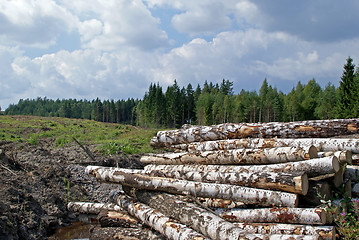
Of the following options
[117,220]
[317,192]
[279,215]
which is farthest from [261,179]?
[117,220]

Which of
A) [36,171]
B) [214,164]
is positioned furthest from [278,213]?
[36,171]

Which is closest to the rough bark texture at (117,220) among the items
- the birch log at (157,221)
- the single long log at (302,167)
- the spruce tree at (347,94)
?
the birch log at (157,221)

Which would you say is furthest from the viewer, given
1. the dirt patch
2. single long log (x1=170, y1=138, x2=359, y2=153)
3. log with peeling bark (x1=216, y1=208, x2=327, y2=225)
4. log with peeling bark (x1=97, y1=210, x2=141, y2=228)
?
the dirt patch

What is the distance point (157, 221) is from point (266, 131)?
3251 mm

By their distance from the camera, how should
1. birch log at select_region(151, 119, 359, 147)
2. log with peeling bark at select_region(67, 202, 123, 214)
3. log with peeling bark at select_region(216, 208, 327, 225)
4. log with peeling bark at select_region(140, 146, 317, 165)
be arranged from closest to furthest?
1. log with peeling bark at select_region(216, 208, 327, 225)
2. log with peeling bark at select_region(140, 146, 317, 165)
3. birch log at select_region(151, 119, 359, 147)
4. log with peeling bark at select_region(67, 202, 123, 214)

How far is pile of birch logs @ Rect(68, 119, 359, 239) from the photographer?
4.64m

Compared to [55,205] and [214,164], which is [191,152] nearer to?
[214,164]

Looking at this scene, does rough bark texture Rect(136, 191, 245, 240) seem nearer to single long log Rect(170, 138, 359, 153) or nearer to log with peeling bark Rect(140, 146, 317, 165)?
log with peeling bark Rect(140, 146, 317, 165)

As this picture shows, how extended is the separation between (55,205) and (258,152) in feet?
23.8

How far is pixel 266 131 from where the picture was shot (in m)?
6.69

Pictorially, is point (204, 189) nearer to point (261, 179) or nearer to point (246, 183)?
point (246, 183)

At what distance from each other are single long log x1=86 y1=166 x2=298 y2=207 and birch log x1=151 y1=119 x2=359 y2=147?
1723mm

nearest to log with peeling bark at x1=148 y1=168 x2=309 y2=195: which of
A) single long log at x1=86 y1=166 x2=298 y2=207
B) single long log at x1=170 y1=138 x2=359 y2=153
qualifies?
single long log at x1=86 y1=166 x2=298 y2=207

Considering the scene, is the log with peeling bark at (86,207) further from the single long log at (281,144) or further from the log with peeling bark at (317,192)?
the log with peeling bark at (317,192)
